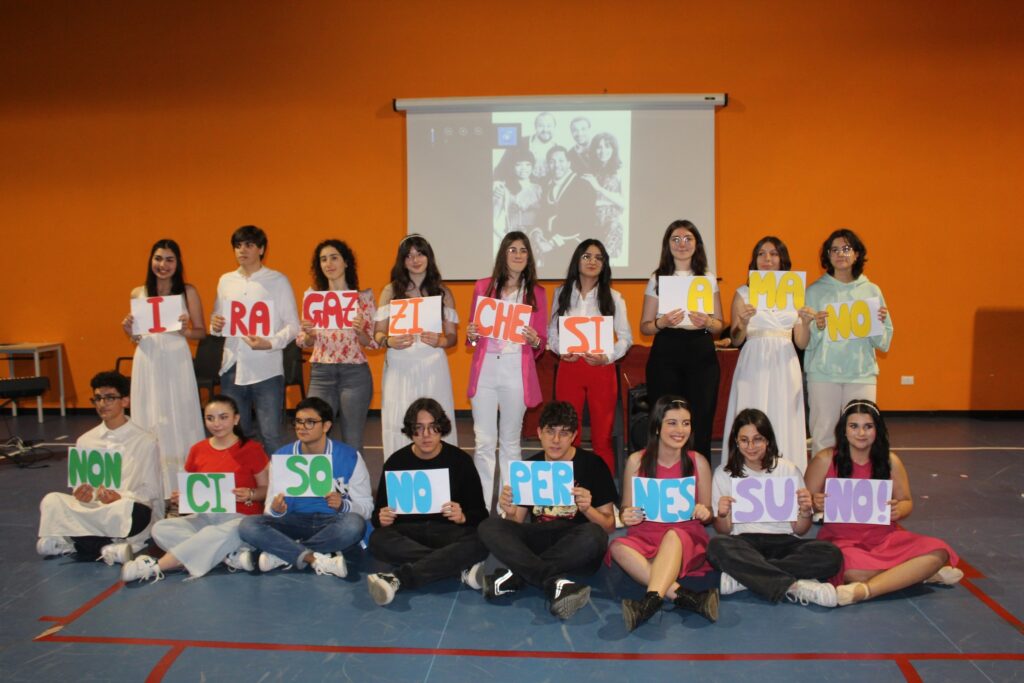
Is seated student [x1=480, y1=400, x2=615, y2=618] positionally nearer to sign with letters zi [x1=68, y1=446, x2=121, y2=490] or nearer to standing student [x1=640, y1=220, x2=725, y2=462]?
standing student [x1=640, y1=220, x2=725, y2=462]

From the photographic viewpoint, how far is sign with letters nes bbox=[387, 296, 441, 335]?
13.7 feet

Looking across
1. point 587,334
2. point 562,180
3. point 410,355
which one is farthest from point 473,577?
point 562,180

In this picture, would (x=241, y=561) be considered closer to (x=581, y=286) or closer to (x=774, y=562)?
(x=581, y=286)

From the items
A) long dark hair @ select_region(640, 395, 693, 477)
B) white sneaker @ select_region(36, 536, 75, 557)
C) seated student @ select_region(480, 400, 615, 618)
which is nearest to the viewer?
seated student @ select_region(480, 400, 615, 618)

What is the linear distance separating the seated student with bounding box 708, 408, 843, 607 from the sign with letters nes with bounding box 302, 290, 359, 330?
2233 millimetres

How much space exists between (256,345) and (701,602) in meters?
2.80

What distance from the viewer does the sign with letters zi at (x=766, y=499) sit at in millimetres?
3430

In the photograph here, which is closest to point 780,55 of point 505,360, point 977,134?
point 977,134

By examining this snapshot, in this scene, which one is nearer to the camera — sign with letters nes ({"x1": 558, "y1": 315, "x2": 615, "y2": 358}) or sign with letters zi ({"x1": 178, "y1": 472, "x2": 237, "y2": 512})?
sign with letters zi ({"x1": 178, "y1": 472, "x2": 237, "y2": 512})

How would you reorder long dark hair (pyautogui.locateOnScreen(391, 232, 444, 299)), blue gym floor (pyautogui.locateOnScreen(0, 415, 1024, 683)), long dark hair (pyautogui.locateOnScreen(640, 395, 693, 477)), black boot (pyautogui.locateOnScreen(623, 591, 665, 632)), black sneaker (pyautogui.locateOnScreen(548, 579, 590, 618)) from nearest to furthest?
blue gym floor (pyautogui.locateOnScreen(0, 415, 1024, 683)), black boot (pyautogui.locateOnScreen(623, 591, 665, 632)), black sneaker (pyautogui.locateOnScreen(548, 579, 590, 618)), long dark hair (pyautogui.locateOnScreen(640, 395, 693, 477)), long dark hair (pyautogui.locateOnScreen(391, 232, 444, 299))

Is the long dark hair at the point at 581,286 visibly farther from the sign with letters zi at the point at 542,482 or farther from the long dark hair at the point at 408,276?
the sign with letters zi at the point at 542,482

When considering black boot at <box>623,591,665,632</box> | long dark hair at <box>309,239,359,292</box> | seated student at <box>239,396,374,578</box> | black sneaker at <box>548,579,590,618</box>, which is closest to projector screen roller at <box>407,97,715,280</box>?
long dark hair at <box>309,239,359,292</box>

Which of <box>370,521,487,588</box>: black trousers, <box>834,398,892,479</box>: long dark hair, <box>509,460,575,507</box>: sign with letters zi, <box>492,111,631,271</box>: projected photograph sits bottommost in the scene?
<box>370,521,487,588</box>: black trousers

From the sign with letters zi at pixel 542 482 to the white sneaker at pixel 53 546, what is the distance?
245 centimetres
